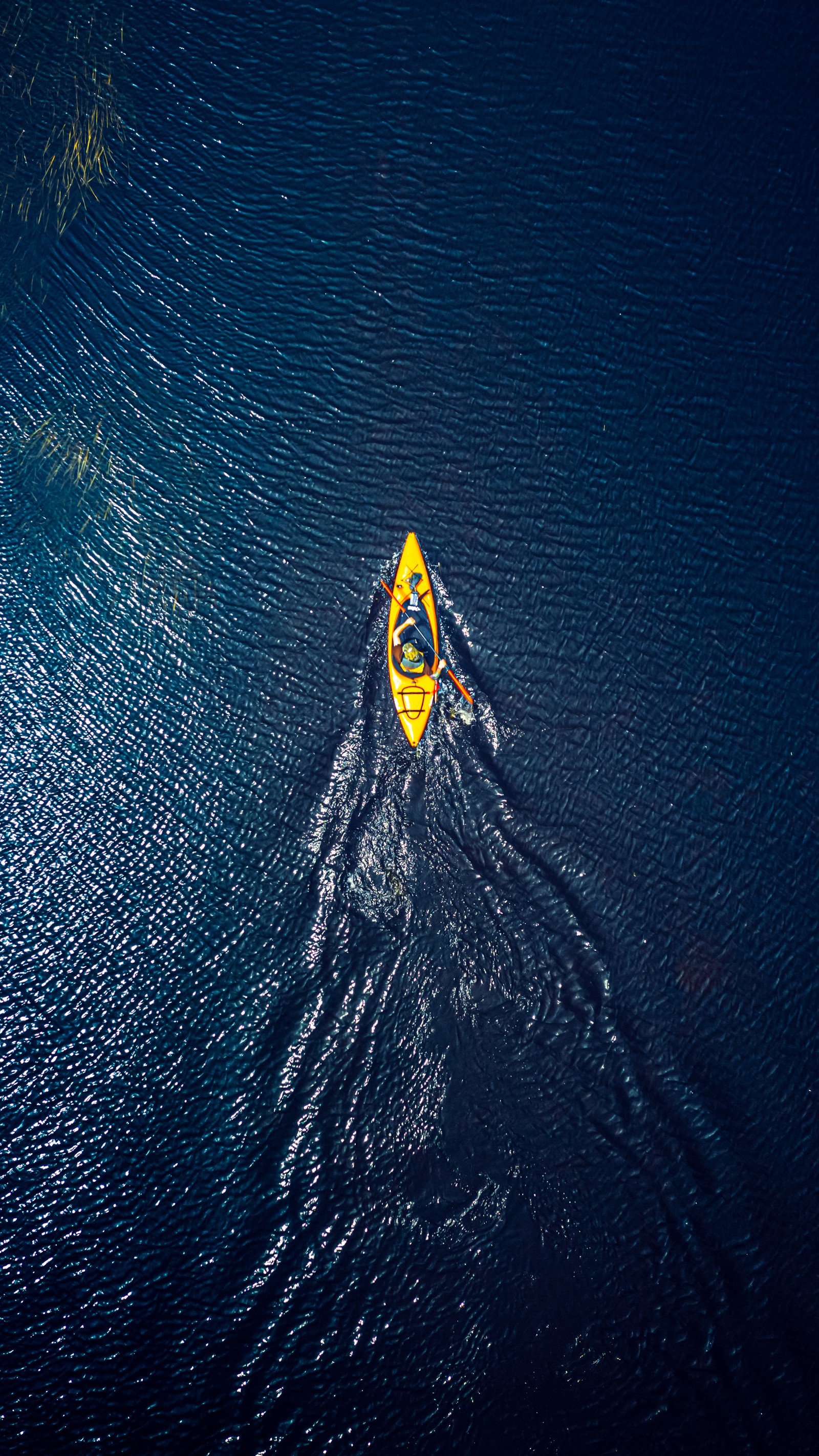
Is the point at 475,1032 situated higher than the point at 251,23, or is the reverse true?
the point at 251,23

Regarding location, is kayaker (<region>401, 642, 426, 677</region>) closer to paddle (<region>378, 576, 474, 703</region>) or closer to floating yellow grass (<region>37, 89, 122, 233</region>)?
paddle (<region>378, 576, 474, 703</region>)

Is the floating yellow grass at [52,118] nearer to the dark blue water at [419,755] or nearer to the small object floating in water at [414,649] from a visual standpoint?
the dark blue water at [419,755]

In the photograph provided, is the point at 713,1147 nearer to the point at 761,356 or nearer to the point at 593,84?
the point at 761,356

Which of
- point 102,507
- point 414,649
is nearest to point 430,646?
point 414,649

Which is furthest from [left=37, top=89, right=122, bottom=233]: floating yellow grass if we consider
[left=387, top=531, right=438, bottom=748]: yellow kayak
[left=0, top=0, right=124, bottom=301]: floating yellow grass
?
[left=387, top=531, right=438, bottom=748]: yellow kayak

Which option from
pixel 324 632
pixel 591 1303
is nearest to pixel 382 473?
pixel 324 632

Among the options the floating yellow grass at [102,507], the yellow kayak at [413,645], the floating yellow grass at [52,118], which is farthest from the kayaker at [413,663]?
the floating yellow grass at [52,118]

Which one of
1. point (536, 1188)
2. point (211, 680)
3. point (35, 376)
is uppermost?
point (35, 376)
